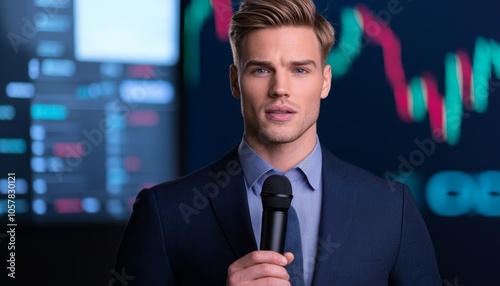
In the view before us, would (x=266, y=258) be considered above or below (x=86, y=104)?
below

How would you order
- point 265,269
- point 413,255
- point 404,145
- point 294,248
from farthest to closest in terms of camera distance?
point 404,145
point 413,255
point 294,248
point 265,269

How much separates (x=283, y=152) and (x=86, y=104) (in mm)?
1068

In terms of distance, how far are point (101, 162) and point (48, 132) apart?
18 centimetres

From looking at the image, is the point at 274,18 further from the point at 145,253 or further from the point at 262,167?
the point at 145,253

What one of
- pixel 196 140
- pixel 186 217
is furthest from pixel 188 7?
pixel 186 217

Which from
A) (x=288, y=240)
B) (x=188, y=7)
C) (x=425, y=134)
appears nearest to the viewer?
(x=288, y=240)

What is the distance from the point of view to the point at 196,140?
7.38ft

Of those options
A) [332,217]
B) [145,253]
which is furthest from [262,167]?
[145,253]

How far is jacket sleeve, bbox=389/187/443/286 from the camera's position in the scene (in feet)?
4.17

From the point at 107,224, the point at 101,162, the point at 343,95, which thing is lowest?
the point at 107,224

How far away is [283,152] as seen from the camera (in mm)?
1239

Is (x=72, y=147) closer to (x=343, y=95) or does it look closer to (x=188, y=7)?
(x=188, y=7)

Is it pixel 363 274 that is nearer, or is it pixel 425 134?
pixel 363 274

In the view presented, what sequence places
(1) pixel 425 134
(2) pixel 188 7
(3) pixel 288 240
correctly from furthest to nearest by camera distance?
1. (2) pixel 188 7
2. (1) pixel 425 134
3. (3) pixel 288 240
